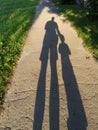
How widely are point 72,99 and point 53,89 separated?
2.12 feet

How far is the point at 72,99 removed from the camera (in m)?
6.01

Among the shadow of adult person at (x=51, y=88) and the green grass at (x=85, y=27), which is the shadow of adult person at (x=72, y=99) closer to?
the shadow of adult person at (x=51, y=88)

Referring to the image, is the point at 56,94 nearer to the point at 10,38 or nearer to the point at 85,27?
the point at 10,38

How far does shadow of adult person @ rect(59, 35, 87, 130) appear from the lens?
5.20 meters

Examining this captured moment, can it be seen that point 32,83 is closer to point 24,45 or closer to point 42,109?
point 42,109

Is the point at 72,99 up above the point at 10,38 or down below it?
below

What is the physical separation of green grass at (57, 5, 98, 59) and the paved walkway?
35 centimetres

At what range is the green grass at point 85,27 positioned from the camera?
9.43m

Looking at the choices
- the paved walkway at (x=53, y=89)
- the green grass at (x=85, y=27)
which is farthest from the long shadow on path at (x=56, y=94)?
the green grass at (x=85, y=27)

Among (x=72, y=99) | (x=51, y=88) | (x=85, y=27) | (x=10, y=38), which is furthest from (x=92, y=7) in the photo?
(x=72, y=99)

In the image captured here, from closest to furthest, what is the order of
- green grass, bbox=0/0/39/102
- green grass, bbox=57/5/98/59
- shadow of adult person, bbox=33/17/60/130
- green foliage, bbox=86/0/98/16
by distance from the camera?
shadow of adult person, bbox=33/17/60/130 < green grass, bbox=0/0/39/102 < green grass, bbox=57/5/98/59 < green foliage, bbox=86/0/98/16

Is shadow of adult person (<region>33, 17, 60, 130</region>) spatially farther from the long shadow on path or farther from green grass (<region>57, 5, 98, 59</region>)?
green grass (<region>57, 5, 98, 59</region>)

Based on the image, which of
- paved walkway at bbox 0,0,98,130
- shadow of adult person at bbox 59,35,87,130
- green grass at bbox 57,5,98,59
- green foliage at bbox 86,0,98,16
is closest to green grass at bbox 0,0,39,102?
paved walkway at bbox 0,0,98,130

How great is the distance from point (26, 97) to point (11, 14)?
10.4 meters
